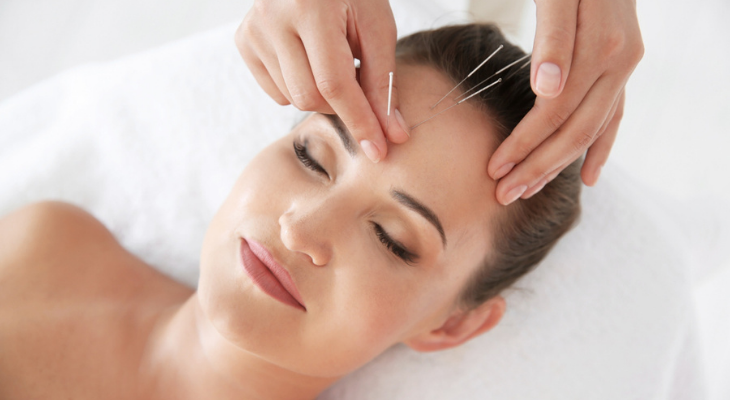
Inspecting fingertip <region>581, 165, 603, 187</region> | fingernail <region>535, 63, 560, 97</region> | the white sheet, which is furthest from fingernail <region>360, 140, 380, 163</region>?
the white sheet

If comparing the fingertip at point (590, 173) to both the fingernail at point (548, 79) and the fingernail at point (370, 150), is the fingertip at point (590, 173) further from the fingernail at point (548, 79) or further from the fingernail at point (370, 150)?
the fingernail at point (370, 150)

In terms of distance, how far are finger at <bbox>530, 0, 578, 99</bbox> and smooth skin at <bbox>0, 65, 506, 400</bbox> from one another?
234 millimetres

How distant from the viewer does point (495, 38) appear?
4.38 feet

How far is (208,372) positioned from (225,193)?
0.67 metres

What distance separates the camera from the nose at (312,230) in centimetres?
103

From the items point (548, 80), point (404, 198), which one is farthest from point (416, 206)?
point (548, 80)

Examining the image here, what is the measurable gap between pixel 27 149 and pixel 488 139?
5.46 feet

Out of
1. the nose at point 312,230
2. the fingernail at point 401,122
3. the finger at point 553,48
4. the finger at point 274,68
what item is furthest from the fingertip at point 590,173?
the finger at point 274,68

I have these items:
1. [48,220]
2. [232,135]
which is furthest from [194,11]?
[48,220]

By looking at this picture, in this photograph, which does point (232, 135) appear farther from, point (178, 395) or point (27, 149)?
point (178, 395)

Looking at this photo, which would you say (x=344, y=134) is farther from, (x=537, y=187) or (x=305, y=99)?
(x=537, y=187)

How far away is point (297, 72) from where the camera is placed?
3.15ft

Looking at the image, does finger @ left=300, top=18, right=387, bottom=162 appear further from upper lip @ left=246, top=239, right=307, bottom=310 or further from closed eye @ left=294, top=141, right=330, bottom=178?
upper lip @ left=246, top=239, right=307, bottom=310

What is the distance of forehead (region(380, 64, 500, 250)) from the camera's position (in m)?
1.05
